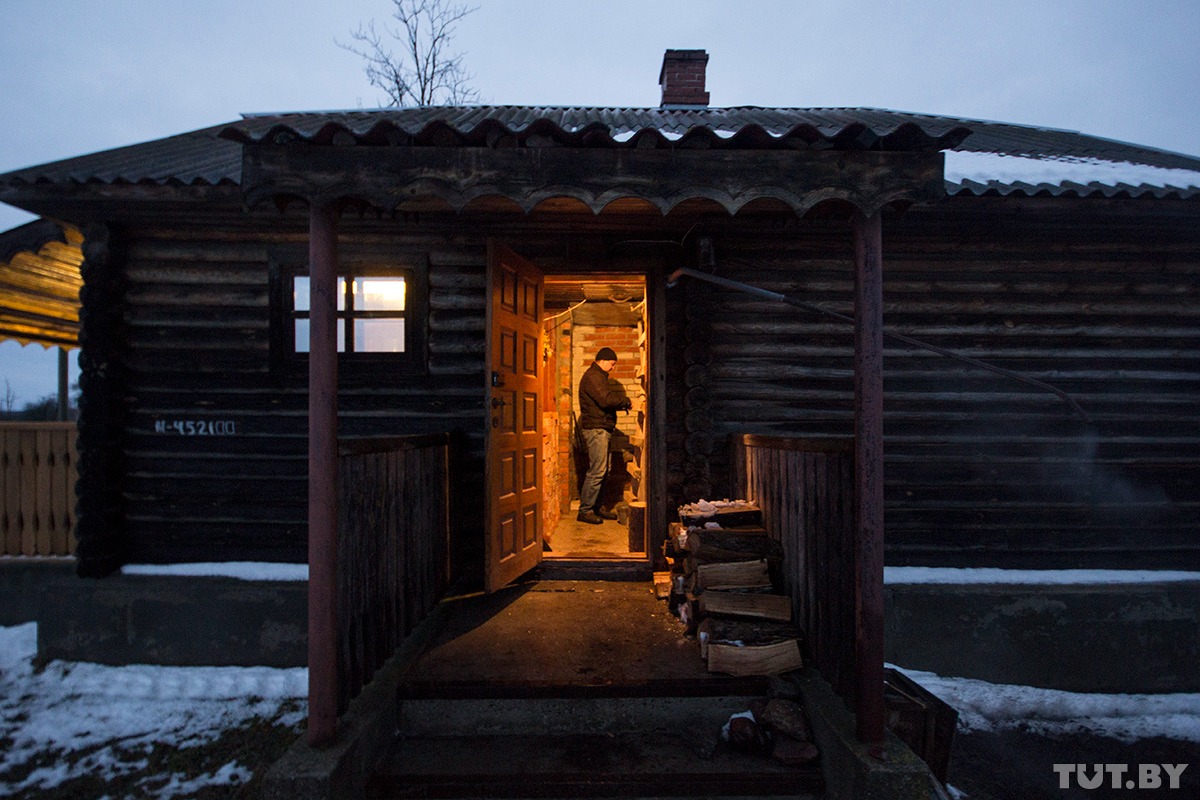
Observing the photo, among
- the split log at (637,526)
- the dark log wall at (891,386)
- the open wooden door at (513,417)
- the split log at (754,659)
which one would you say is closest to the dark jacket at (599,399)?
the split log at (637,526)

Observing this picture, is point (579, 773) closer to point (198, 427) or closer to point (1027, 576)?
point (1027, 576)

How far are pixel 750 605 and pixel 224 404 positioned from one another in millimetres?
4805

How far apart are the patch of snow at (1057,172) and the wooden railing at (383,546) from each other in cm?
464

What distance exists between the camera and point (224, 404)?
216 inches

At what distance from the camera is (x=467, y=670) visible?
369cm

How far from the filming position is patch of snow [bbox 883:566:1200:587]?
17.0 ft

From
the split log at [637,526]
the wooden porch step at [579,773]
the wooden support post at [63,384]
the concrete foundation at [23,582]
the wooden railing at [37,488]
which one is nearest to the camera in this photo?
the wooden porch step at [579,773]

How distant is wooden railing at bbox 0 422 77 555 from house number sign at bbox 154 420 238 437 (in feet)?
5.43

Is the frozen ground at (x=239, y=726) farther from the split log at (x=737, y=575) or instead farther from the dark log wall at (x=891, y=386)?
the split log at (x=737, y=575)

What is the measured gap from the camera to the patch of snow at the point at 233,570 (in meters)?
5.22


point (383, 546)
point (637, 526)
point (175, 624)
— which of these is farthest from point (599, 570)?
point (175, 624)

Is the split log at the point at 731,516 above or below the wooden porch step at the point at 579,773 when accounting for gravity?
above

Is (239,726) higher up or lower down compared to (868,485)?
lower down

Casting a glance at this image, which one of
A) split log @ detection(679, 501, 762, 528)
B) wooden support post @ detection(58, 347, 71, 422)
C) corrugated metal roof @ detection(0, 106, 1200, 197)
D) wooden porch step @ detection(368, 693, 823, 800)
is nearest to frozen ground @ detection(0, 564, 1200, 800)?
wooden porch step @ detection(368, 693, 823, 800)
